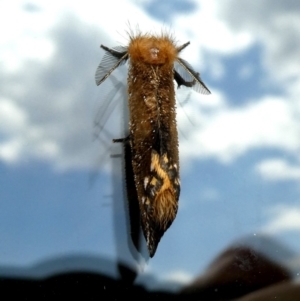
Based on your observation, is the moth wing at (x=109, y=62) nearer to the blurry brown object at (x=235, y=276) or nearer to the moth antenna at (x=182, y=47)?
the moth antenna at (x=182, y=47)

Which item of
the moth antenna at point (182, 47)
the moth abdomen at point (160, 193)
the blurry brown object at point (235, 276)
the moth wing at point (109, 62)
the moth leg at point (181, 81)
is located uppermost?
the moth antenna at point (182, 47)

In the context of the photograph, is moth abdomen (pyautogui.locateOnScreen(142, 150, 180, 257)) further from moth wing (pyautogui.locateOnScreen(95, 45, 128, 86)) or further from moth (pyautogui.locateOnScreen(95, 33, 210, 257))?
moth wing (pyautogui.locateOnScreen(95, 45, 128, 86))

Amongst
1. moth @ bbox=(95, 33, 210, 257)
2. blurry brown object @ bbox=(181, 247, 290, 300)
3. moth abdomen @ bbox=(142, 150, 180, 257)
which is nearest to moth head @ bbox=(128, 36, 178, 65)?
moth @ bbox=(95, 33, 210, 257)

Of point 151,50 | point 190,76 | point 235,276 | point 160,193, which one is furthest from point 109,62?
point 235,276

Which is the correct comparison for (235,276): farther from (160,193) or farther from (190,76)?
(190,76)

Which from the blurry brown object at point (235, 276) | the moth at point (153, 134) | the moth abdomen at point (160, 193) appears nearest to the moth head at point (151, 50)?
the moth at point (153, 134)

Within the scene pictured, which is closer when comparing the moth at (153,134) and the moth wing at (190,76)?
the moth at (153,134)
